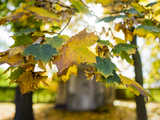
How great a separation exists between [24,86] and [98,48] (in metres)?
0.54

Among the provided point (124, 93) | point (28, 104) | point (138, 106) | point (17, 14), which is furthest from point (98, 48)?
point (124, 93)

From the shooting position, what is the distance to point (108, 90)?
7.59 meters

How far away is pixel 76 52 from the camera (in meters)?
0.87

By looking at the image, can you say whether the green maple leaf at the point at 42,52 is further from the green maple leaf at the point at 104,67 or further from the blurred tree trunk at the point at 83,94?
the blurred tree trunk at the point at 83,94

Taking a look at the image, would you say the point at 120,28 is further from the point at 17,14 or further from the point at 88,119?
the point at 88,119

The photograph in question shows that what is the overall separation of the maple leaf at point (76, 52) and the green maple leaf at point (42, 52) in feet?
0.13

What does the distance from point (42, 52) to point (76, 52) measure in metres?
0.17

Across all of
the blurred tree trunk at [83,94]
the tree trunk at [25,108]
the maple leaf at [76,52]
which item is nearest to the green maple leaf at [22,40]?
the maple leaf at [76,52]

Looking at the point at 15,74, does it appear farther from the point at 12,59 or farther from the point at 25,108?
the point at 25,108

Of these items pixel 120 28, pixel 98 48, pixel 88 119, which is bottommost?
pixel 88 119

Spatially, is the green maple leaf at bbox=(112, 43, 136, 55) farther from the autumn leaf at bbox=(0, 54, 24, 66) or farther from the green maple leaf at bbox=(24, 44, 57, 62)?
the autumn leaf at bbox=(0, 54, 24, 66)

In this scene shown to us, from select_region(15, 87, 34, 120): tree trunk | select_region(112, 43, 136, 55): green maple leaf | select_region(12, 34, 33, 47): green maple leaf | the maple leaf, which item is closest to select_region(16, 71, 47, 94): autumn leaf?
select_region(12, 34, 33, 47): green maple leaf

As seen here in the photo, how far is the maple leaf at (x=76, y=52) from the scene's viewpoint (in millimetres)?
849

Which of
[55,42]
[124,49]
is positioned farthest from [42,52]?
[124,49]
